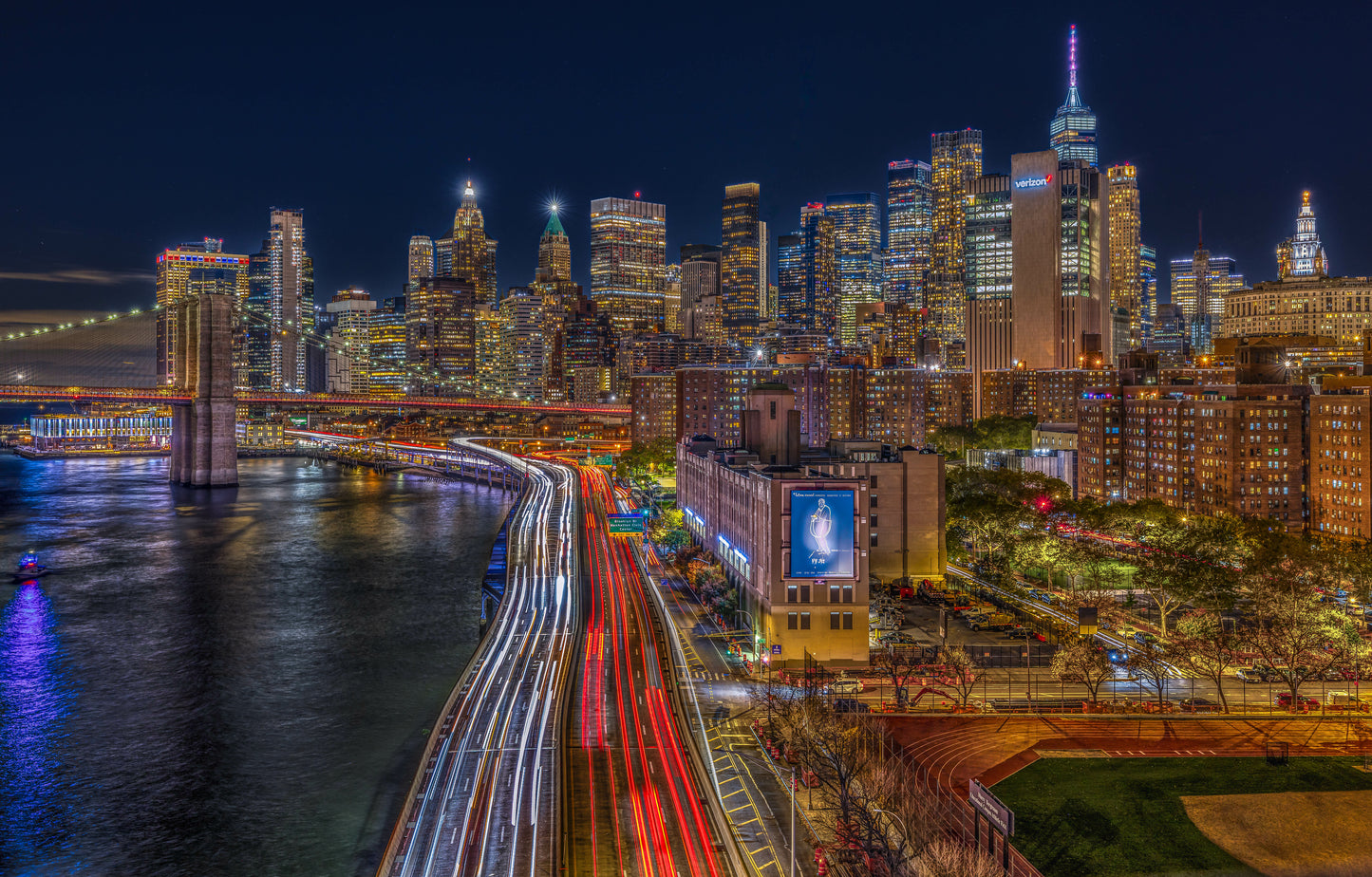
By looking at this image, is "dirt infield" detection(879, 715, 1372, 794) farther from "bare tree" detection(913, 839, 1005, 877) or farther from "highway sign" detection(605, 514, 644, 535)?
"highway sign" detection(605, 514, 644, 535)

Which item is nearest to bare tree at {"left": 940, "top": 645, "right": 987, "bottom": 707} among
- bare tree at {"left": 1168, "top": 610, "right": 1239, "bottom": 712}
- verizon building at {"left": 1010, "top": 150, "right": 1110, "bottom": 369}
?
bare tree at {"left": 1168, "top": 610, "right": 1239, "bottom": 712}

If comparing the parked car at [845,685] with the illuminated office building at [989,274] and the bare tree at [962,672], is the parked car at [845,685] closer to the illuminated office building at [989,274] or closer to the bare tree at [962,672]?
the bare tree at [962,672]

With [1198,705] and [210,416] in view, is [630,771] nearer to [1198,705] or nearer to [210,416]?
[1198,705]

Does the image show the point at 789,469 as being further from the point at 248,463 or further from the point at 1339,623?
the point at 248,463

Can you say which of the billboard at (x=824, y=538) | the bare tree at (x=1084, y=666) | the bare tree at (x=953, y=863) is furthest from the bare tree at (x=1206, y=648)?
the bare tree at (x=953, y=863)

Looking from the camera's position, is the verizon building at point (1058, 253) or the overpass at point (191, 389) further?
the verizon building at point (1058, 253)

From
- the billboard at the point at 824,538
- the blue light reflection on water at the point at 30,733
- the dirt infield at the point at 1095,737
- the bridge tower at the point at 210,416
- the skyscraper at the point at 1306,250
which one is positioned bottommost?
the blue light reflection on water at the point at 30,733
